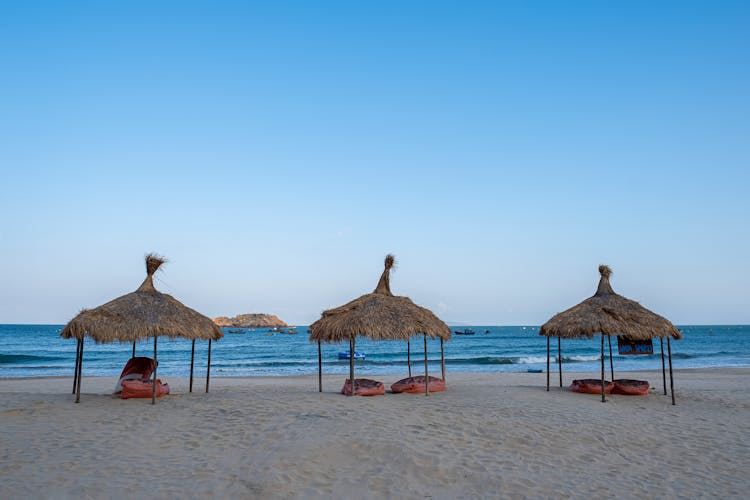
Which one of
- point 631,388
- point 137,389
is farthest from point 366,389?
point 631,388

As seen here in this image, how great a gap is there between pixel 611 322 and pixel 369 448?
705 cm

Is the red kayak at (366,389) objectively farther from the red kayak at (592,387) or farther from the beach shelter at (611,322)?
the red kayak at (592,387)

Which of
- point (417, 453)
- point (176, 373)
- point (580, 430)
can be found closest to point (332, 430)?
point (417, 453)

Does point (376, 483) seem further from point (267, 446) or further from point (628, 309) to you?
point (628, 309)

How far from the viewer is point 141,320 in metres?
11.0

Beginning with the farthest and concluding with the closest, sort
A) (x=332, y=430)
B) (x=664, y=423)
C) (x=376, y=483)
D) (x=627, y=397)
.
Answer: (x=627, y=397) < (x=664, y=423) < (x=332, y=430) < (x=376, y=483)

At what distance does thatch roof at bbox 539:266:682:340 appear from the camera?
11.9m

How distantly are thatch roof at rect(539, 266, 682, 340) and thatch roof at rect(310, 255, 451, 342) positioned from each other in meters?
2.79

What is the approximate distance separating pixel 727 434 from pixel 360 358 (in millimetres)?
28121

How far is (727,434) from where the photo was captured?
9.04 m

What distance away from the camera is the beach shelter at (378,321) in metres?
11.4

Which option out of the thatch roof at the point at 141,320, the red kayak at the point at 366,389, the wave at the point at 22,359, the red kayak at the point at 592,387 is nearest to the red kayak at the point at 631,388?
the red kayak at the point at 592,387

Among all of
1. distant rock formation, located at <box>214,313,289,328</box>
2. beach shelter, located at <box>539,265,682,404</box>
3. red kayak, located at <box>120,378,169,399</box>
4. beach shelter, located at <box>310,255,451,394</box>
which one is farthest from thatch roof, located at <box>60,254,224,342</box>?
distant rock formation, located at <box>214,313,289,328</box>

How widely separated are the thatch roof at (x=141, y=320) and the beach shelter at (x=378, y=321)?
102 inches
